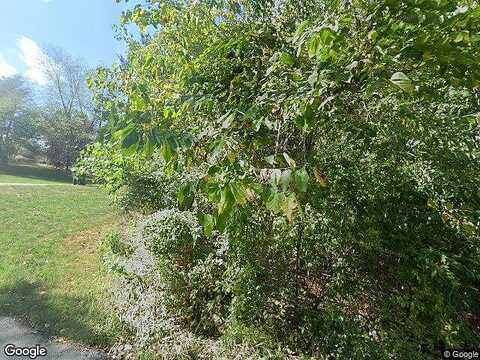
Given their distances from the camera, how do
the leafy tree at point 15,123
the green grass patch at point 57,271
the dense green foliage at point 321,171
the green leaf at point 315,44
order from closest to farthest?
the green leaf at point 315,44 < the dense green foliage at point 321,171 < the green grass patch at point 57,271 < the leafy tree at point 15,123

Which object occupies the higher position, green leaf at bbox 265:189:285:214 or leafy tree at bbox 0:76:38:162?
leafy tree at bbox 0:76:38:162

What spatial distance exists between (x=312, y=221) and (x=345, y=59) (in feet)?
4.43

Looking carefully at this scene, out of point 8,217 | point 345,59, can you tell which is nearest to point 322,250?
point 345,59

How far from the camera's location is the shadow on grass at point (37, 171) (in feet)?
83.7

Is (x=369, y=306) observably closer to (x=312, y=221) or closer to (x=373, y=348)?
(x=373, y=348)

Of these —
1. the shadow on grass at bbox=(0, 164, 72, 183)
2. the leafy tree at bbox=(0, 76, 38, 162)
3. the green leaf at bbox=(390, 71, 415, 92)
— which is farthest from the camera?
the leafy tree at bbox=(0, 76, 38, 162)

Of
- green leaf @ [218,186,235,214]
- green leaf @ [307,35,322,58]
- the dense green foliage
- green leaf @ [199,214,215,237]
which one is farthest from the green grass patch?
green leaf @ [307,35,322,58]

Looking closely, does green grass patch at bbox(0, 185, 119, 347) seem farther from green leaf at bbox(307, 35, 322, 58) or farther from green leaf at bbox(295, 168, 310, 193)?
green leaf at bbox(307, 35, 322, 58)

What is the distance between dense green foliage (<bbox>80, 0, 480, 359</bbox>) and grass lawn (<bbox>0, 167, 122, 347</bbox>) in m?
0.99

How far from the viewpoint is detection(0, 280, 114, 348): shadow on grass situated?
3.65 m

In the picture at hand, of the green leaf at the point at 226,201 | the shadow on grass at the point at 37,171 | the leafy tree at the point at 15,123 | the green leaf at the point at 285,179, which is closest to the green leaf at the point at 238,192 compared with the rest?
the green leaf at the point at 226,201

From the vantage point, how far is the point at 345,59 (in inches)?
61.9

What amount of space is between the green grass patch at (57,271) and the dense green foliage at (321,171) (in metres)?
0.90

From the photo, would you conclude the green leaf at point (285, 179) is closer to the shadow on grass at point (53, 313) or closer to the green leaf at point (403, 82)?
the green leaf at point (403, 82)
